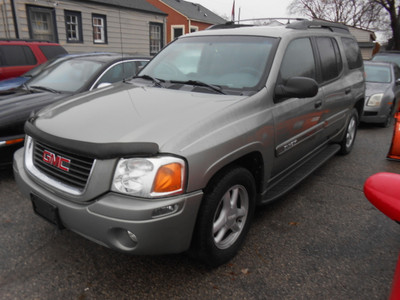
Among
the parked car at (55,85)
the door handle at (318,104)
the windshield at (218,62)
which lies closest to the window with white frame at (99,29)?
the parked car at (55,85)

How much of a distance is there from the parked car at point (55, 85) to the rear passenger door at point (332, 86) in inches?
88.3

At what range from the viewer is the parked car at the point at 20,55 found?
7.52 meters

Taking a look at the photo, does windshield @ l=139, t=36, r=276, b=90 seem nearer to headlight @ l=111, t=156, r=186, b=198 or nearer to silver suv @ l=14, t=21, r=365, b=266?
silver suv @ l=14, t=21, r=365, b=266

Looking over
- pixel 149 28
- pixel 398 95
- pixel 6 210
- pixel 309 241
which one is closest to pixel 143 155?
pixel 309 241

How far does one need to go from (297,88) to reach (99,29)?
588 inches

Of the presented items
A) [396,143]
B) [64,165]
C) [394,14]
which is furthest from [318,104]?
[394,14]

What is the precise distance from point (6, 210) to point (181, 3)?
28.3m

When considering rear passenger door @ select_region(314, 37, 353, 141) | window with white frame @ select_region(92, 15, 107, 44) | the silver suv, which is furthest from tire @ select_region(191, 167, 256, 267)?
window with white frame @ select_region(92, 15, 107, 44)

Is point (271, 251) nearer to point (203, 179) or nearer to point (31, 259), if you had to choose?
point (203, 179)

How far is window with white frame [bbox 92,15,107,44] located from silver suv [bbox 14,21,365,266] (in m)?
13.1

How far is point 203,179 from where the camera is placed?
214 cm

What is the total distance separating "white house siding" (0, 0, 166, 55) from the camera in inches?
494

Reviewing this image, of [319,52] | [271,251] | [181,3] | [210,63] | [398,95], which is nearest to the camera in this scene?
[271,251]

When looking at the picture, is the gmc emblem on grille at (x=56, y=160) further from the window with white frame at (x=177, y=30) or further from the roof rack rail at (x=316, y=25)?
the window with white frame at (x=177, y=30)
